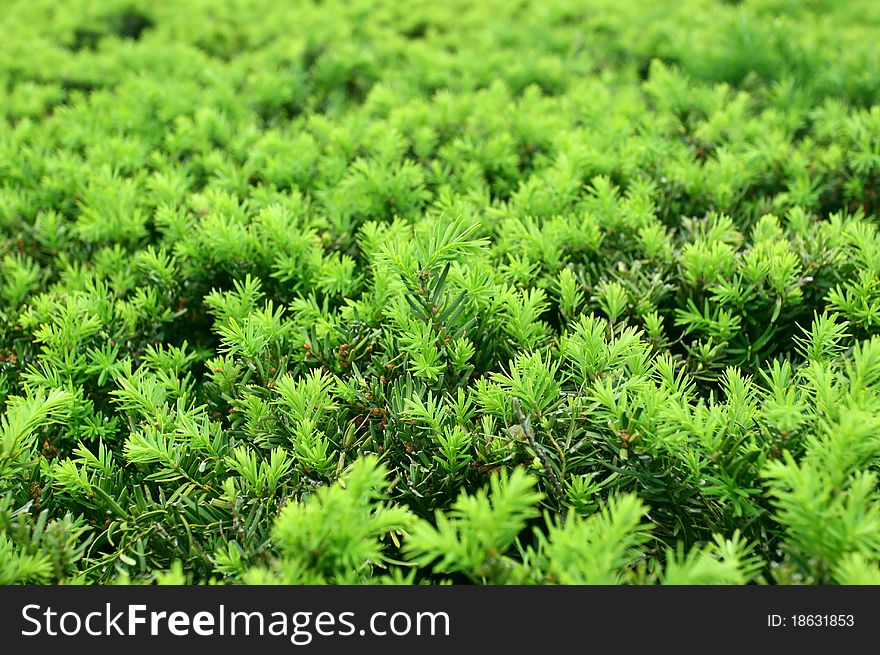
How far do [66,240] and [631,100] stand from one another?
2021mm

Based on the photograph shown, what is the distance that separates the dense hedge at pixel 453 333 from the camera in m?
1.18

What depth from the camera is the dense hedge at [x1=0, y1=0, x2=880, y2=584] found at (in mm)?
1183

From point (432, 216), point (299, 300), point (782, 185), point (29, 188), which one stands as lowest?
point (299, 300)

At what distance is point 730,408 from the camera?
Answer: 132 centimetres

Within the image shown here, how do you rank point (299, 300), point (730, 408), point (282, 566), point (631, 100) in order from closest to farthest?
point (282, 566) → point (730, 408) → point (299, 300) → point (631, 100)

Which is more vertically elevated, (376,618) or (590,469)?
(590,469)

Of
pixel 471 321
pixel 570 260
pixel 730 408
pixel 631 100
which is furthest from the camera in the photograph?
pixel 631 100

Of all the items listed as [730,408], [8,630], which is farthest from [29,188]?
[730,408]

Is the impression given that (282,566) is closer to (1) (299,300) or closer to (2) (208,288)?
(1) (299,300)

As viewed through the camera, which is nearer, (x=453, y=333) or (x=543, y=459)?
(x=543, y=459)

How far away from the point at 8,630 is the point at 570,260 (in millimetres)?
1436

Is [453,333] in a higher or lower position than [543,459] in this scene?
higher

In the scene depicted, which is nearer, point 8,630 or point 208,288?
point 8,630

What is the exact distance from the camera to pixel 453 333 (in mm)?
1501
